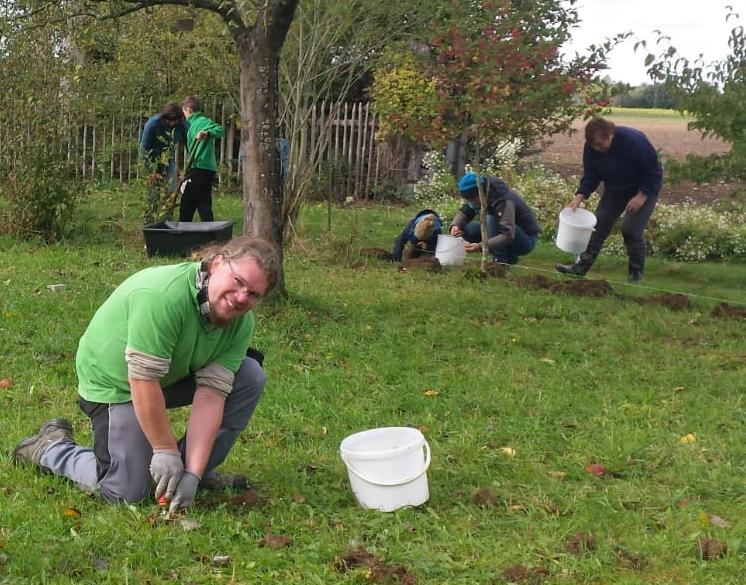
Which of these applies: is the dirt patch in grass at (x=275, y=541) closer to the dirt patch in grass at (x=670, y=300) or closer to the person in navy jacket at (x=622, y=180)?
the dirt patch in grass at (x=670, y=300)

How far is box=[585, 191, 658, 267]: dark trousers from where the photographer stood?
8.69 metres

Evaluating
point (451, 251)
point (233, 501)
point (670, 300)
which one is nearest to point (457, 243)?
point (451, 251)

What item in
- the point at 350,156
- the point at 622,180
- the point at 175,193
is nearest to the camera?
the point at 622,180

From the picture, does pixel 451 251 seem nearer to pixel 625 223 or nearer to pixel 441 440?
pixel 625 223

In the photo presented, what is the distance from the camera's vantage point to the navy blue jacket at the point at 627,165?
841 centimetres

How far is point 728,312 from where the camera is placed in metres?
7.83

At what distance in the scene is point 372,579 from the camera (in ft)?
10.1

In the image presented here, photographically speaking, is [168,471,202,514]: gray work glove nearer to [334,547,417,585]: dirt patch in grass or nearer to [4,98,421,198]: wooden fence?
[334,547,417,585]: dirt patch in grass

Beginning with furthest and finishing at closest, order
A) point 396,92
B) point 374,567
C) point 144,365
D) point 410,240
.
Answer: point 396,92 < point 410,240 < point 144,365 < point 374,567

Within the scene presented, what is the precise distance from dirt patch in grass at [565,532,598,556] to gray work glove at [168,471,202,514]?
146 centimetres

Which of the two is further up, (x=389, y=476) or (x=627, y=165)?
(x=627, y=165)

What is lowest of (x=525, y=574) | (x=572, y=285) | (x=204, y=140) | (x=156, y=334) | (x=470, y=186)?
(x=525, y=574)

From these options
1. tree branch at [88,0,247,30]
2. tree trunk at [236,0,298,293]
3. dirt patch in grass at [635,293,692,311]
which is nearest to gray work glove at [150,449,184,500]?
tree trunk at [236,0,298,293]

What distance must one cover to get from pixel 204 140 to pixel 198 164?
0.32 meters
